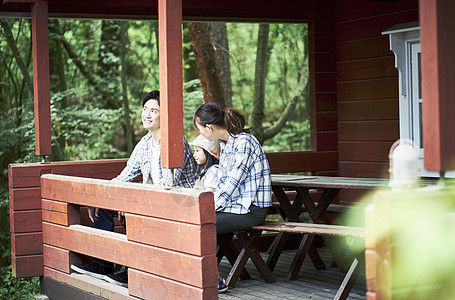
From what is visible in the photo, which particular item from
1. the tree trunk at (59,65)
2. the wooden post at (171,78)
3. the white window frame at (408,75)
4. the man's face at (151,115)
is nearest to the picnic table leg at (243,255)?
the man's face at (151,115)

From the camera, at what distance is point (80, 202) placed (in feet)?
17.9

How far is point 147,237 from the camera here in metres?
4.50

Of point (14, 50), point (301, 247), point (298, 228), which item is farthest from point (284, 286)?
point (14, 50)

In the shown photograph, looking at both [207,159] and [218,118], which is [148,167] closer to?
[207,159]

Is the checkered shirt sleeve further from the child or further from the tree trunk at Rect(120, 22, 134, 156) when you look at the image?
the tree trunk at Rect(120, 22, 134, 156)

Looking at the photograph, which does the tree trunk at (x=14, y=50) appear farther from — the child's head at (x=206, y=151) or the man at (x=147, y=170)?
the child's head at (x=206, y=151)

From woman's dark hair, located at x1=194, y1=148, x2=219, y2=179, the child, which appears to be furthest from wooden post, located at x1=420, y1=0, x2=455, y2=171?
woman's dark hair, located at x1=194, y1=148, x2=219, y2=179

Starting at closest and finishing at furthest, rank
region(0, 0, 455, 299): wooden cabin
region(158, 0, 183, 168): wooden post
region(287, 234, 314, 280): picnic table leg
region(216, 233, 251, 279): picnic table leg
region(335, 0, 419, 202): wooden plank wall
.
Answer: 1. region(158, 0, 183, 168): wooden post
2. region(0, 0, 455, 299): wooden cabin
3. region(216, 233, 251, 279): picnic table leg
4. region(287, 234, 314, 280): picnic table leg
5. region(335, 0, 419, 202): wooden plank wall

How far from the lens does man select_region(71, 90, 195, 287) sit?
5.14 meters

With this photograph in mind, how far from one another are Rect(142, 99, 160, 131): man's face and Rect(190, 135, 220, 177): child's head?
1.13ft

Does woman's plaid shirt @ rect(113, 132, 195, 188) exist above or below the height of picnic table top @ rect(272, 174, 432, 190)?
above

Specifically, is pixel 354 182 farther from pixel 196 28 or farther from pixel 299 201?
pixel 196 28

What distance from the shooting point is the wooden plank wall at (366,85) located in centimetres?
674

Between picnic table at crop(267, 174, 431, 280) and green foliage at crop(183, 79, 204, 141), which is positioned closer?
picnic table at crop(267, 174, 431, 280)
